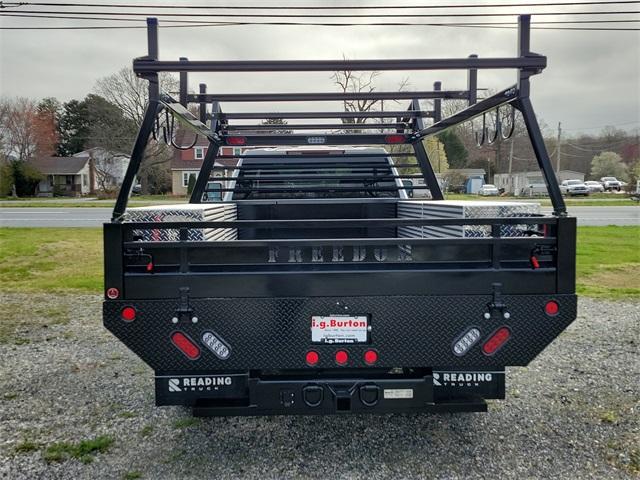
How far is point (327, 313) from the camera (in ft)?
9.34

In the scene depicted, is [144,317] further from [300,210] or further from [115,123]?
[115,123]

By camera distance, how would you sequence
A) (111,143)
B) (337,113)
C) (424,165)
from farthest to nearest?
(111,143) < (424,165) < (337,113)

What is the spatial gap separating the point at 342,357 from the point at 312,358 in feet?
0.54

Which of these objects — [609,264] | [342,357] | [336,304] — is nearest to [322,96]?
[336,304]

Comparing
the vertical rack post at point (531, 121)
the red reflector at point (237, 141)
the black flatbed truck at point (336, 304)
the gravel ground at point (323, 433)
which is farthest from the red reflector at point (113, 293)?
the red reflector at point (237, 141)

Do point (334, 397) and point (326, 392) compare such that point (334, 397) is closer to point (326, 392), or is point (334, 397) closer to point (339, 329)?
point (326, 392)

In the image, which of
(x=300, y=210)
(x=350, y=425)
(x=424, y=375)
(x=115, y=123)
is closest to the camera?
(x=424, y=375)

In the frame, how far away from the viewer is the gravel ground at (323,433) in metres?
3.22

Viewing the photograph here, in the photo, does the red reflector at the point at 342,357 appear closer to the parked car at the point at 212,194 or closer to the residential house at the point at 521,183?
the parked car at the point at 212,194

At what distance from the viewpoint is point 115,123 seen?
43.2 meters

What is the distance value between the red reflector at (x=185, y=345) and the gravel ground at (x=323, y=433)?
32.5 inches

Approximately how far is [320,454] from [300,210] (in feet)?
8.14

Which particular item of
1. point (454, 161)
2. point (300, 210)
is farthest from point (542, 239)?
point (454, 161)

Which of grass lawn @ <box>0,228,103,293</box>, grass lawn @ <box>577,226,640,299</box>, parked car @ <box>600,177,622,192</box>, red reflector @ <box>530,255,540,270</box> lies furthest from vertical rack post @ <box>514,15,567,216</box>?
parked car @ <box>600,177,622,192</box>
